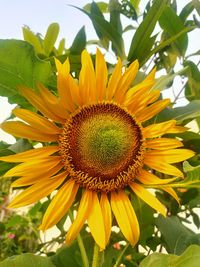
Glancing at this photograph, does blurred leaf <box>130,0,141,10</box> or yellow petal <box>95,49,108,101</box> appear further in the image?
blurred leaf <box>130,0,141,10</box>

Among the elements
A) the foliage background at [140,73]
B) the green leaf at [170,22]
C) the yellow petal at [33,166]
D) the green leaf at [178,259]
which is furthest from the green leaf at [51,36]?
the green leaf at [178,259]

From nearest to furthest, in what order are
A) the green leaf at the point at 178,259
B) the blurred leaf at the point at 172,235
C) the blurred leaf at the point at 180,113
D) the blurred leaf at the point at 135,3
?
1. the green leaf at the point at 178,259
2. the blurred leaf at the point at 180,113
3. the blurred leaf at the point at 172,235
4. the blurred leaf at the point at 135,3

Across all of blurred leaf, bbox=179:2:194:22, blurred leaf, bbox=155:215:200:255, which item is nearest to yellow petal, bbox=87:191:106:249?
blurred leaf, bbox=155:215:200:255

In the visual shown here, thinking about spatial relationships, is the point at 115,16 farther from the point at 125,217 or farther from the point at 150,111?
the point at 125,217

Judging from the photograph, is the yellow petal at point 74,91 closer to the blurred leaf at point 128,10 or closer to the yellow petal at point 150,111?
the yellow petal at point 150,111

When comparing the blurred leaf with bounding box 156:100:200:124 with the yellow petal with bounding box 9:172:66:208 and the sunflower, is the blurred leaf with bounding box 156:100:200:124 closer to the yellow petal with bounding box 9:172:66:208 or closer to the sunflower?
the sunflower

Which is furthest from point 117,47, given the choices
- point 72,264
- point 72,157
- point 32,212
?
point 32,212

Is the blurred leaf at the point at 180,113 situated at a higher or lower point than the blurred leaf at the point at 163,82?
lower

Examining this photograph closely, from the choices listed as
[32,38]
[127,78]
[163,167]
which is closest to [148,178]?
[163,167]
